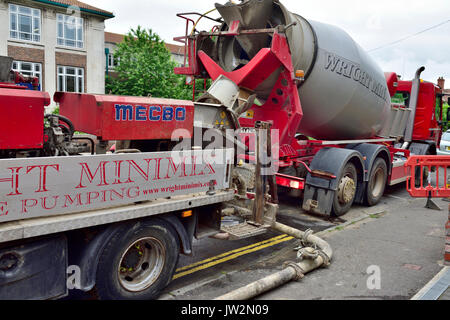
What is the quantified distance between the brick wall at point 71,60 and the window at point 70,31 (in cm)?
65

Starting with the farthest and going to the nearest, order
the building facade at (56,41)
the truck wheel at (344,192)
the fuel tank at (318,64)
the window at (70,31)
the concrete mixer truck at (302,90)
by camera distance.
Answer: the window at (70,31)
the building facade at (56,41)
the truck wheel at (344,192)
the fuel tank at (318,64)
the concrete mixer truck at (302,90)

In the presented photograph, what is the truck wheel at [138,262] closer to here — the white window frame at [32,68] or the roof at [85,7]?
the white window frame at [32,68]

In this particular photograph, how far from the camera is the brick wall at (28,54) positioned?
77.4 feet

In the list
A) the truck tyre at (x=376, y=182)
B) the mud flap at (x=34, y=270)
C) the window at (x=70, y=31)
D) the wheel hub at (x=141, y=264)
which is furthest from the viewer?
the window at (x=70, y=31)

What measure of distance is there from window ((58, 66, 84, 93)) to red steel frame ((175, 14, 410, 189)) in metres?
20.2

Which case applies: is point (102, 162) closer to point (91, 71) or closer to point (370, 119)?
point (370, 119)

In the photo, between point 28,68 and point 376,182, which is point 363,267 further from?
point 28,68

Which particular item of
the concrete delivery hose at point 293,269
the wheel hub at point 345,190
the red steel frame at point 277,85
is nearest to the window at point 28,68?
the red steel frame at point 277,85

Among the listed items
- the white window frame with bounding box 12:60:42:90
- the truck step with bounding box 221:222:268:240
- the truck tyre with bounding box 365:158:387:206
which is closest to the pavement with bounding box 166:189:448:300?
the truck step with bounding box 221:222:268:240

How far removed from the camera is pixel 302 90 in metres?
7.41

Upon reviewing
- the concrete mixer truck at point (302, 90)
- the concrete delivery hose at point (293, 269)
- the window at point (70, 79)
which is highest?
the window at point (70, 79)

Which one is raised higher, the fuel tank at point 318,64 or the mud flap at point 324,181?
the fuel tank at point 318,64

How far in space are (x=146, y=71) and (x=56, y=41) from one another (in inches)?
237
